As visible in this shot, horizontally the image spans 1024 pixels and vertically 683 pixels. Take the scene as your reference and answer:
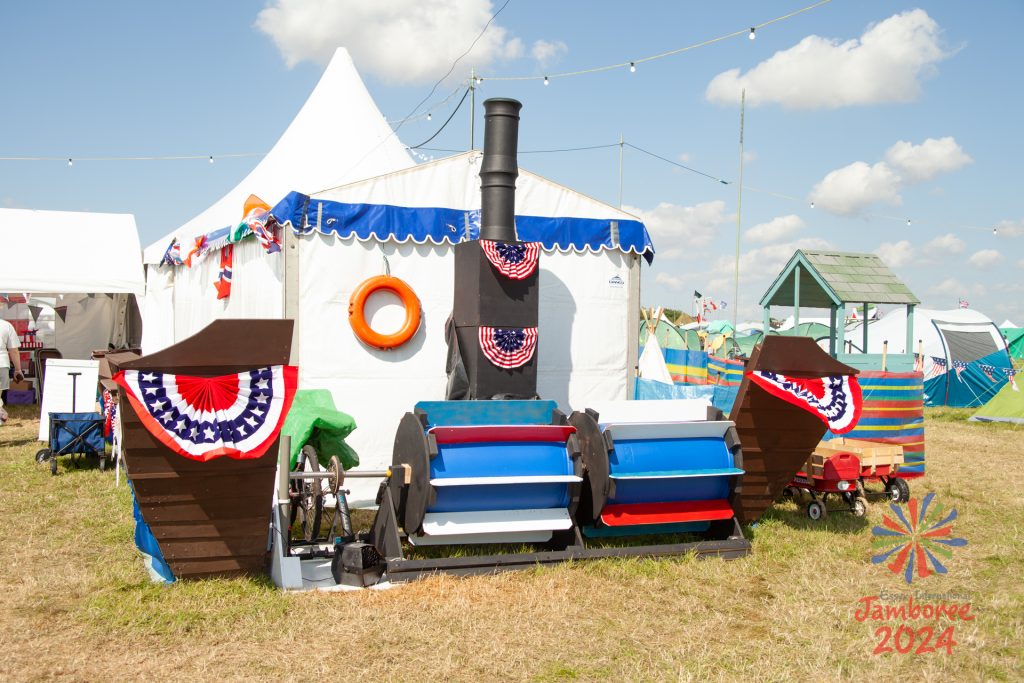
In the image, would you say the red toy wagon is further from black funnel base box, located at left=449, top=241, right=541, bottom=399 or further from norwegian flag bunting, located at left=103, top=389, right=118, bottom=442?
norwegian flag bunting, located at left=103, top=389, right=118, bottom=442

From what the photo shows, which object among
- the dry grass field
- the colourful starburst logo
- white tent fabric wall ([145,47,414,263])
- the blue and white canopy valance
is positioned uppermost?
white tent fabric wall ([145,47,414,263])

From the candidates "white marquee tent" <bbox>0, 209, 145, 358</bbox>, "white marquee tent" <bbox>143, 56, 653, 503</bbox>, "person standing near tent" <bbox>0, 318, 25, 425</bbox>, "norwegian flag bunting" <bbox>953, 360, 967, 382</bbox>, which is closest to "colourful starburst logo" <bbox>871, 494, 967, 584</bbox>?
"white marquee tent" <bbox>143, 56, 653, 503</bbox>

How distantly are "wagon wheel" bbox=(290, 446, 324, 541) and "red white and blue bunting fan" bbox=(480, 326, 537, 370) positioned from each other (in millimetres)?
1883

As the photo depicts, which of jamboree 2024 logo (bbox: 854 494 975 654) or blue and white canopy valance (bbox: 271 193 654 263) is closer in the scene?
jamboree 2024 logo (bbox: 854 494 975 654)

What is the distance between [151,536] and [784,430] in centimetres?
405

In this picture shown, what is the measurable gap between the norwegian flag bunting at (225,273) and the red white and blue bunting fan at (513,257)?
3343 millimetres

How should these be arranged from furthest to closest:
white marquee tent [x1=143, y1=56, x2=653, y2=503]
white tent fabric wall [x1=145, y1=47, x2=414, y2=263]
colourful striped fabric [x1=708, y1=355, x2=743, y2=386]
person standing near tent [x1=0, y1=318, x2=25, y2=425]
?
colourful striped fabric [x1=708, y1=355, x2=743, y2=386]
person standing near tent [x1=0, y1=318, x2=25, y2=425]
white tent fabric wall [x1=145, y1=47, x2=414, y2=263]
white marquee tent [x1=143, y1=56, x2=653, y2=503]

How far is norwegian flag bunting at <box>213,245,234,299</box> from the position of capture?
912cm

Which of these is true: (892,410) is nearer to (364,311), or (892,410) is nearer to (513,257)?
(513,257)

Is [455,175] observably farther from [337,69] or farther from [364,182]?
[337,69]

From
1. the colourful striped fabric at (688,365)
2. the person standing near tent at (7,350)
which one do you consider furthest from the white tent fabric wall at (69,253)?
Result: the colourful striped fabric at (688,365)

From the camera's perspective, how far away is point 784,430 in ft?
19.1

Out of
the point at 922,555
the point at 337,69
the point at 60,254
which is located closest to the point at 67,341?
the point at 60,254

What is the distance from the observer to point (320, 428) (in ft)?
20.4
